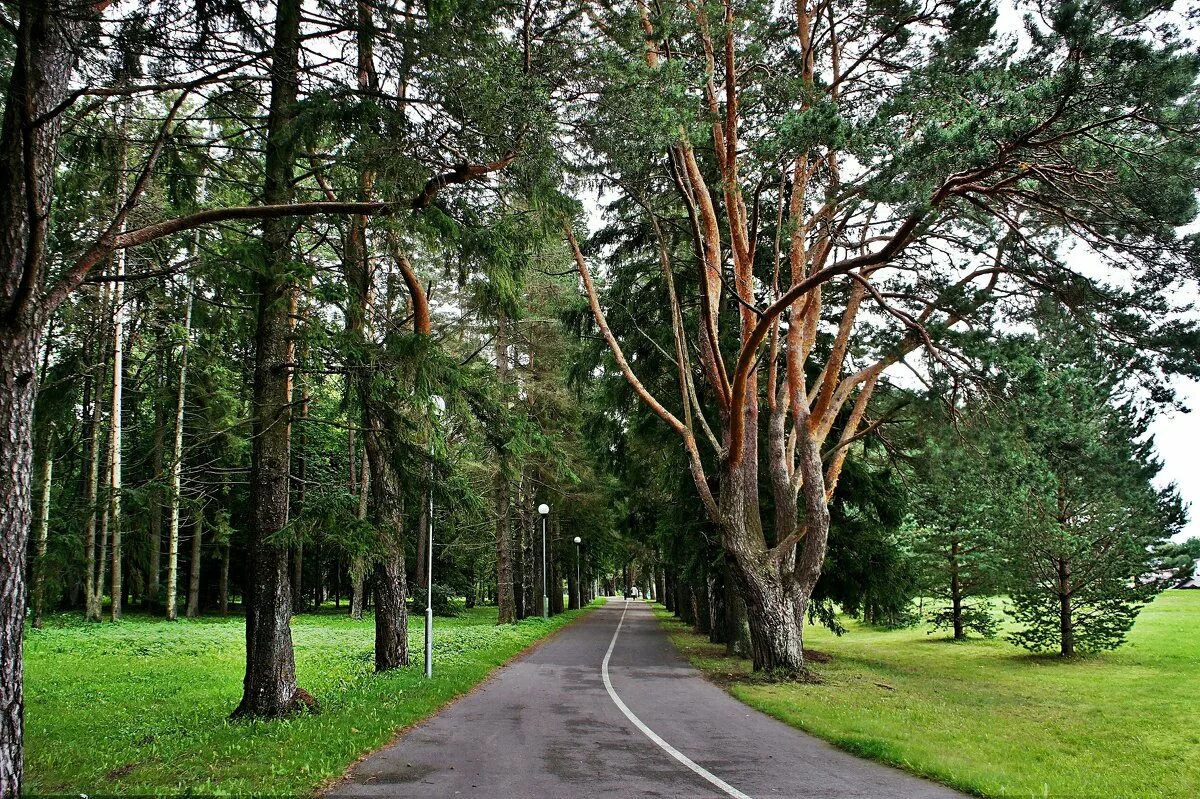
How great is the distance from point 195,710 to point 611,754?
5.79 m

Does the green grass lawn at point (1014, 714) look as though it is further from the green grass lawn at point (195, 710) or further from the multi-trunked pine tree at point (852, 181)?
the green grass lawn at point (195, 710)

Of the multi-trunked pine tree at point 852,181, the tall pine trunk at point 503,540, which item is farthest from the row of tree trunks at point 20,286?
the tall pine trunk at point 503,540

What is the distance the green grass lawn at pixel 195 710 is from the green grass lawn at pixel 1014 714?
17.6 feet

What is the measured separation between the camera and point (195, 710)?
9594 mm

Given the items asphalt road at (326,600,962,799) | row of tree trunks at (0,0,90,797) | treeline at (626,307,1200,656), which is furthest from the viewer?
treeline at (626,307,1200,656)

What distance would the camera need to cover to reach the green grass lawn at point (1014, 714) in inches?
292

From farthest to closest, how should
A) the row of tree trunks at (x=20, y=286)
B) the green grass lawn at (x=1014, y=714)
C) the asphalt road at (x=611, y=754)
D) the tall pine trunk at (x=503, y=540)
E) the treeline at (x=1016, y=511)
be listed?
the tall pine trunk at (x=503, y=540) < the treeline at (x=1016, y=511) < the green grass lawn at (x=1014, y=714) < the asphalt road at (x=611, y=754) < the row of tree trunks at (x=20, y=286)

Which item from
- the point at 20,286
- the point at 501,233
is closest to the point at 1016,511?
the point at 501,233

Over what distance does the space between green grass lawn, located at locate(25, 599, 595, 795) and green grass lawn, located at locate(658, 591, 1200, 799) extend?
5.36 metres

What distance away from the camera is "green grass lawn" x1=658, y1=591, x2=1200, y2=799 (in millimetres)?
7422

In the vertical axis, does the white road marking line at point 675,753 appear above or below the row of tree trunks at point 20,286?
below

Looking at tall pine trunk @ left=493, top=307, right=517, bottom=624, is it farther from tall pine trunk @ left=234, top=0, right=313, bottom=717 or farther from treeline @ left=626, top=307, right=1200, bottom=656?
tall pine trunk @ left=234, top=0, right=313, bottom=717

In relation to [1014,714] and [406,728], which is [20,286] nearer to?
[406,728]

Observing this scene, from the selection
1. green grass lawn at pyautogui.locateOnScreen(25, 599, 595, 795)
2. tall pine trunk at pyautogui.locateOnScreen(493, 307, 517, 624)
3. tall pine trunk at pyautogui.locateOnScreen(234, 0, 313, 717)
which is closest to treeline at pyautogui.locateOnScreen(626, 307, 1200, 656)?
tall pine trunk at pyautogui.locateOnScreen(493, 307, 517, 624)
